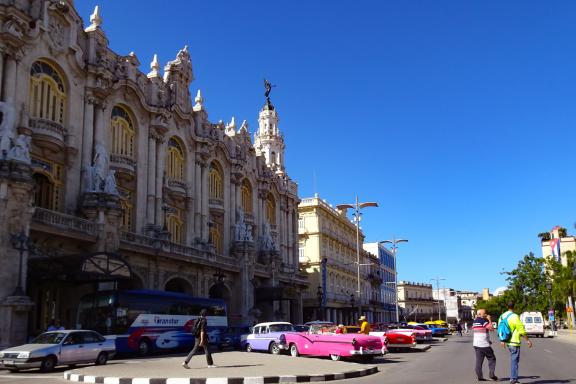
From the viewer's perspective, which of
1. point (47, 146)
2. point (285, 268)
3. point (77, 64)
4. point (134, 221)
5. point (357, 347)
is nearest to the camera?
point (357, 347)

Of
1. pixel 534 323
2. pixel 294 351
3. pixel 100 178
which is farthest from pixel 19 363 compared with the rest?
pixel 534 323

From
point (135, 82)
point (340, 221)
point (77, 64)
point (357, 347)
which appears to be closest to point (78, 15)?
point (77, 64)

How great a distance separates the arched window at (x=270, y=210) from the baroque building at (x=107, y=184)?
3.37 meters

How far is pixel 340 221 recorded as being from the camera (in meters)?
78.0

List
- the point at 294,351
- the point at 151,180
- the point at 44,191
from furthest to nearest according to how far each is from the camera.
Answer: the point at 151,180 → the point at 44,191 → the point at 294,351

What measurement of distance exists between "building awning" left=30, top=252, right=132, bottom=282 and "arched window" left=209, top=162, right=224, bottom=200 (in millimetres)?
19821

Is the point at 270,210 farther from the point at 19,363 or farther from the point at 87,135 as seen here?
the point at 19,363

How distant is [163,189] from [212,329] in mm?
11853

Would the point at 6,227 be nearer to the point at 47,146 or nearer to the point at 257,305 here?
the point at 47,146

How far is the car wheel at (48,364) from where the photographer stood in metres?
17.8

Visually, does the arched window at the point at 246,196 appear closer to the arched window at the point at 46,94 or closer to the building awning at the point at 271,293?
the building awning at the point at 271,293

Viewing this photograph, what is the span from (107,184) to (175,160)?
10.7 meters

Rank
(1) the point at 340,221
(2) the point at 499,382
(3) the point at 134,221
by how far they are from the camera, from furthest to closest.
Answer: (1) the point at 340,221
(3) the point at 134,221
(2) the point at 499,382

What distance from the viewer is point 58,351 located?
1828 centimetres
